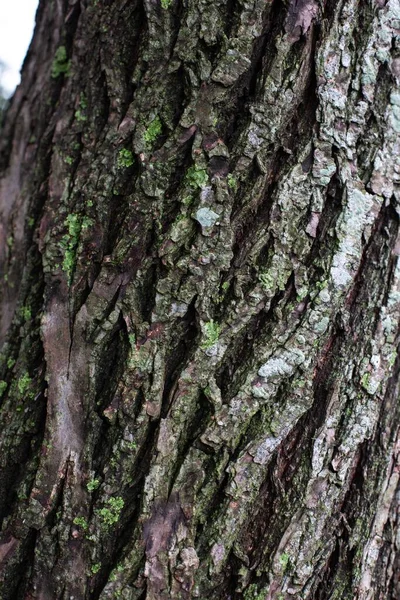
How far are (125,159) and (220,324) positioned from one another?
1.51 feet

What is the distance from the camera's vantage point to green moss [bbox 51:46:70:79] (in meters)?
1.58

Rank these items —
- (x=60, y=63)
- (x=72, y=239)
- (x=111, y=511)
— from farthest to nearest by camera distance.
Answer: (x=60, y=63)
(x=72, y=239)
(x=111, y=511)

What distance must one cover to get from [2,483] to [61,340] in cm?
38

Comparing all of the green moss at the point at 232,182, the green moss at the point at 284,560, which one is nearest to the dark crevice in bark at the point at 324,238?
the green moss at the point at 232,182

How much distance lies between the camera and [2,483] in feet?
4.33

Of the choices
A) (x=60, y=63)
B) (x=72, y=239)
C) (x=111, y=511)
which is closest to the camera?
(x=111, y=511)

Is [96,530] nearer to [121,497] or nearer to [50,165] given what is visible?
[121,497]

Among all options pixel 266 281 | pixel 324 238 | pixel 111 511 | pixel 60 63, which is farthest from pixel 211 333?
pixel 60 63

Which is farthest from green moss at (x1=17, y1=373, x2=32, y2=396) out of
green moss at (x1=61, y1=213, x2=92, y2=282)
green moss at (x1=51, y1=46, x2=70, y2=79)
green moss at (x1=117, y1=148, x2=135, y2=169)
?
green moss at (x1=51, y1=46, x2=70, y2=79)

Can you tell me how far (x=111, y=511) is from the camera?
1215mm

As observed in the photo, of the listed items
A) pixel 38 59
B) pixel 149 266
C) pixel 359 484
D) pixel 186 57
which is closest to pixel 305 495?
pixel 359 484

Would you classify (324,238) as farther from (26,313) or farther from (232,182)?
(26,313)

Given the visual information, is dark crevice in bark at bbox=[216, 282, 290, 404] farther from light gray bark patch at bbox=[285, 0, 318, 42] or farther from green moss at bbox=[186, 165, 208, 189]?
light gray bark patch at bbox=[285, 0, 318, 42]

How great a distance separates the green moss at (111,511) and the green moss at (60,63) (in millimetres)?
1170
